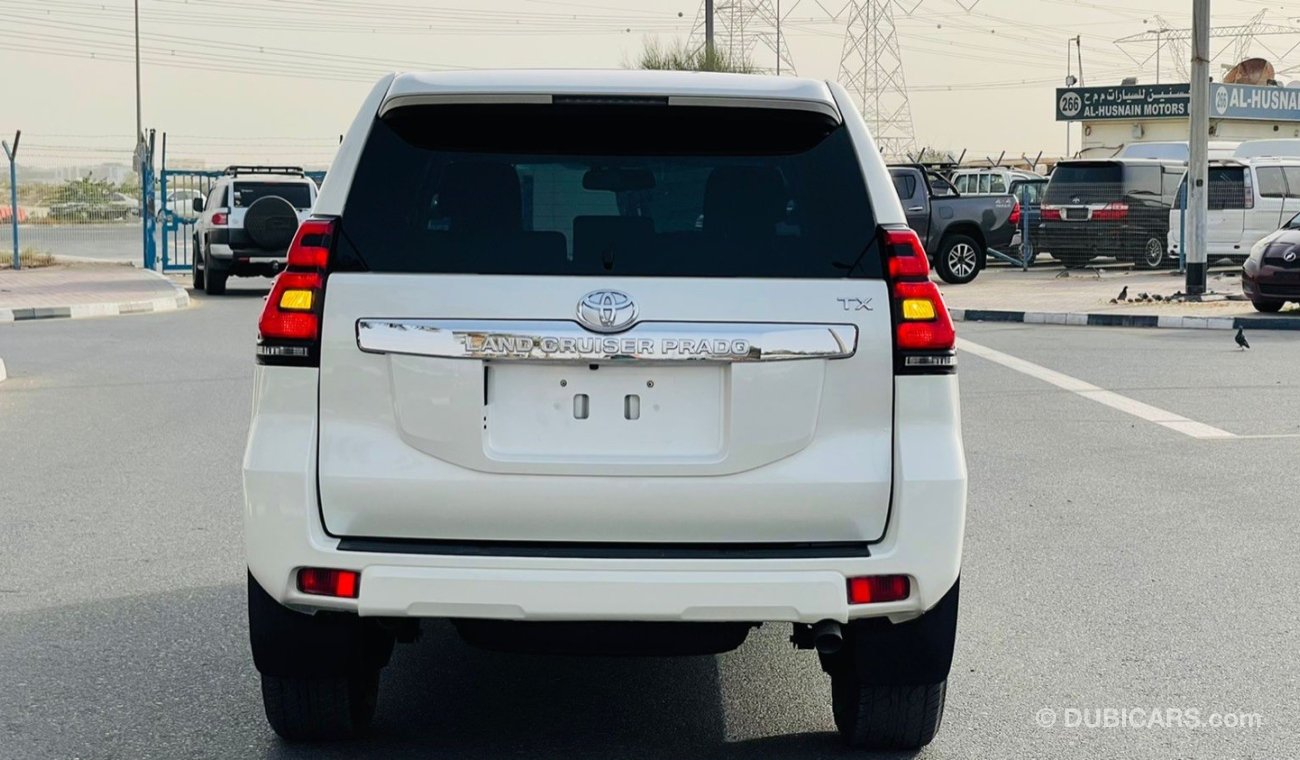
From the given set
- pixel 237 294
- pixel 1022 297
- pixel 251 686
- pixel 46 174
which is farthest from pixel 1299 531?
pixel 46 174

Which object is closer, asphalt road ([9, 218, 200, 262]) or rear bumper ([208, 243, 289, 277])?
rear bumper ([208, 243, 289, 277])

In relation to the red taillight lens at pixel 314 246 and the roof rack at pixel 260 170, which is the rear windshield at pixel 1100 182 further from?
the red taillight lens at pixel 314 246

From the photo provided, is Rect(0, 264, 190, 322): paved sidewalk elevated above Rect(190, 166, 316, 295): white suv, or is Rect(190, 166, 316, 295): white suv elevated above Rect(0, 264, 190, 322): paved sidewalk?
Rect(190, 166, 316, 295): white suv

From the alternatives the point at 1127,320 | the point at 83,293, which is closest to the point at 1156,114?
the point at 1127,320

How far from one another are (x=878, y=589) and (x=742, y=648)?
1829 millimetres

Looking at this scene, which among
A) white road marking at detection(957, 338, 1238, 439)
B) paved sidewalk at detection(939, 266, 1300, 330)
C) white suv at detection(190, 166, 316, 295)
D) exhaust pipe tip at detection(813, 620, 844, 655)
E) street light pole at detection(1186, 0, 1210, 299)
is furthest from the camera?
white suv at detection(190, 166, 316, 295)

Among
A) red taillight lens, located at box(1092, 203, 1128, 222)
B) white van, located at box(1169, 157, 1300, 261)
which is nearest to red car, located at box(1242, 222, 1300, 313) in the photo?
white van, located at box(1169, 157, 1300, 261)

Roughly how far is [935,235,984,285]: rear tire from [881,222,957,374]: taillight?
79.8 feet

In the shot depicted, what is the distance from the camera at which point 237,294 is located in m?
26.8

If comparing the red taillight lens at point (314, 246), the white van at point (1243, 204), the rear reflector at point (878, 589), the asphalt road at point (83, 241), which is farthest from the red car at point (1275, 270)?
the asphalt road at point (83, 241)

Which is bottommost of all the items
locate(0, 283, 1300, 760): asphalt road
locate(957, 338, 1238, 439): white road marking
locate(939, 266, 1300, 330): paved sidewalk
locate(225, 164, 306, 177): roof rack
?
locate(0, 283, 1300, 760): asphalt road

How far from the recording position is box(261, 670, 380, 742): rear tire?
4.33 meters

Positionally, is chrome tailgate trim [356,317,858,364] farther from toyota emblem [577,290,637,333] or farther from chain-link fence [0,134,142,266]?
chain-link fence [0,134,142,266]

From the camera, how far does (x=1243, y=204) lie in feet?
92.9
